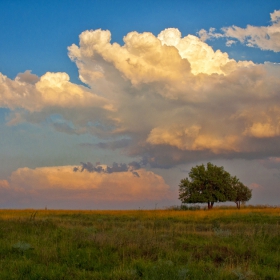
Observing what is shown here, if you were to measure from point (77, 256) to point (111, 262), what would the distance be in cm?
121

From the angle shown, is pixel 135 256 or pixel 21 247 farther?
pixel 21 247

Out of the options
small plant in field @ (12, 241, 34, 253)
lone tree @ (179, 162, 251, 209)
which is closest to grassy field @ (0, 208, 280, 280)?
small plant in field @ (12, 241, 34, 253)

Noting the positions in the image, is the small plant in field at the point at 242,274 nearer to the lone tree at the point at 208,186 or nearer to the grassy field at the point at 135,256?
the grassy field at the point at 135,256

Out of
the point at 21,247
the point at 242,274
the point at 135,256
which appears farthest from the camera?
the point at 21,247

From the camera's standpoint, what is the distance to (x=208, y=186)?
2785 inches

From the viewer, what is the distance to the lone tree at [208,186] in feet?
230

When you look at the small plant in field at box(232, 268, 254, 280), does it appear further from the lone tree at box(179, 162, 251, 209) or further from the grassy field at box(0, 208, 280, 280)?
the lone tree at box(179, 162, 251, 209)

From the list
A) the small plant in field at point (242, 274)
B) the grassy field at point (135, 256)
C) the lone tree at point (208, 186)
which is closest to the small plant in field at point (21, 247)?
the grassy field at point (135, 256)

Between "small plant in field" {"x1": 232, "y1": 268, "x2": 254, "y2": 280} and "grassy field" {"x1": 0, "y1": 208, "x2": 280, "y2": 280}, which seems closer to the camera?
"small plant in field" {"x1": 232, "y1": 268, "x2": 254, "y2": 280}

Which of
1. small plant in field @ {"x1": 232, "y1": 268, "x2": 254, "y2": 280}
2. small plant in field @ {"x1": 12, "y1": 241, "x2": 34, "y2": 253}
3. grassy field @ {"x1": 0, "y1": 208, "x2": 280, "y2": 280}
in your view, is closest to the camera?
small plant in field @ {"x1": 232, "y1": 268, "x2": 254, "y2": 280}

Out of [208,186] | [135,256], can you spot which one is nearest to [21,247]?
[135,256]

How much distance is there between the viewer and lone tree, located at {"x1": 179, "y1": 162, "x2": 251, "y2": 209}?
230 ft

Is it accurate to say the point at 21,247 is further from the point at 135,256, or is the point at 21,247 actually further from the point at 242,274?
the point at 242,274

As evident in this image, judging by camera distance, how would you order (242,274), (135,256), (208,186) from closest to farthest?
(242,274), (135,256), (208,186)
